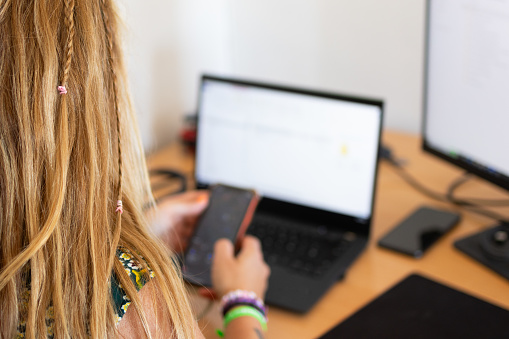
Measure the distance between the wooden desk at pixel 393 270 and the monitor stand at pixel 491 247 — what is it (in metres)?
0.01

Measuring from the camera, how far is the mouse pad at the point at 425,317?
765mm

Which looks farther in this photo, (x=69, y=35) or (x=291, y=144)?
(x=291, y=144)

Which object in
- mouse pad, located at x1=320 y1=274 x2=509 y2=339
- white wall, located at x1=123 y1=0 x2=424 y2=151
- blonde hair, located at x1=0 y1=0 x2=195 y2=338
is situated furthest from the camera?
white wall, located at x1=123 y1=0 x2=424 y2=151

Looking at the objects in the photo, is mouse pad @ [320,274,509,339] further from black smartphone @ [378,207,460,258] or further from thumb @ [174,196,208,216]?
thumb @ [174,196,208,216]

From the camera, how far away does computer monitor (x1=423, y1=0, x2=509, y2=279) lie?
86cm

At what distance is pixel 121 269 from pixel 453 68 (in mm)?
614

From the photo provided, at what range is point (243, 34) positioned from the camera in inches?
60.3

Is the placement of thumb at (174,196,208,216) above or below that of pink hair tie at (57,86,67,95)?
below

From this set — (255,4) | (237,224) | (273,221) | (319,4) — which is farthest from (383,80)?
(237,224)

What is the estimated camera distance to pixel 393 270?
→ 3.01ft

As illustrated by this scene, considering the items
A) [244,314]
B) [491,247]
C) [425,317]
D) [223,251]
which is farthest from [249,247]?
[491,247]

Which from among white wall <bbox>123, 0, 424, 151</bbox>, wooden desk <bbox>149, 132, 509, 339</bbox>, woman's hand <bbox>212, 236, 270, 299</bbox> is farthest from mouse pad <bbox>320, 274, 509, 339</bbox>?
white wall <bbox>123, 0, 424, 151</bbox>

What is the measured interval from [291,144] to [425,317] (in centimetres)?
38

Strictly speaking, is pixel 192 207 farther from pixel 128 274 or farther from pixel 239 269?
pixel 128 274
